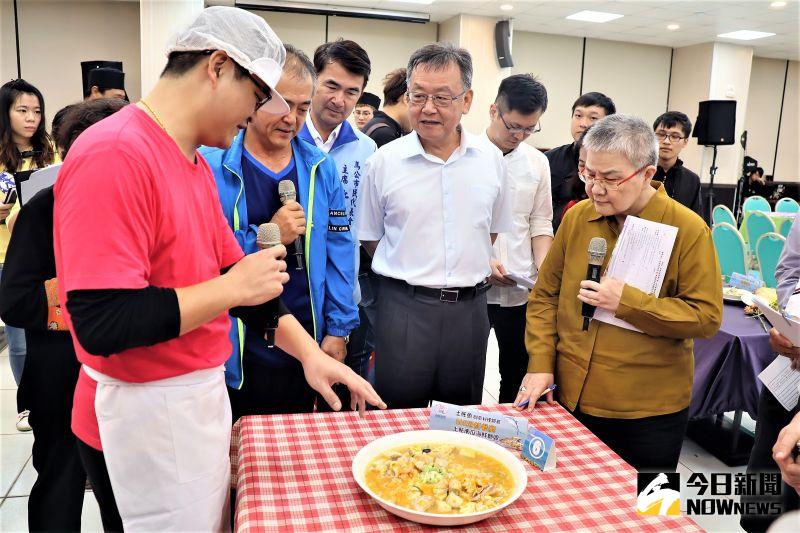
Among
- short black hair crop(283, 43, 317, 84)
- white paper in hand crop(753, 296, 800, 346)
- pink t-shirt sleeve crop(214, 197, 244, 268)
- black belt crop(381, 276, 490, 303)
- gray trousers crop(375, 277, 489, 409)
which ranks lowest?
gray trousers crop(375, 277, 489, 409)

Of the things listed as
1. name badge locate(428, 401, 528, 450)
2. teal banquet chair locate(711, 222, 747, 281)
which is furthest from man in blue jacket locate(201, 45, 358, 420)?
teal banquet chair locate(711, 222, 747, 281)

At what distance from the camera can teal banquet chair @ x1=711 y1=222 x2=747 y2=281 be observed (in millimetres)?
4262

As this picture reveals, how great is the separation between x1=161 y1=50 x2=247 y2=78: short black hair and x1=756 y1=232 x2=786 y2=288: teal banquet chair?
14.4ft

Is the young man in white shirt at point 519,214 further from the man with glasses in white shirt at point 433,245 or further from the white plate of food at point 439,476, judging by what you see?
the white plate of food at point 439,476

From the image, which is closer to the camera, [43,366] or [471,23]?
[43,366]

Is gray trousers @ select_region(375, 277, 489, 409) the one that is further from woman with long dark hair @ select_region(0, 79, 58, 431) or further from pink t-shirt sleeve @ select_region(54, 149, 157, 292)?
woman with long dark hair @ select_region(0, 79, 58, 431)

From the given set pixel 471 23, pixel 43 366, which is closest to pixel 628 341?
pixel 43 366

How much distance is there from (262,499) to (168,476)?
0.61 feet

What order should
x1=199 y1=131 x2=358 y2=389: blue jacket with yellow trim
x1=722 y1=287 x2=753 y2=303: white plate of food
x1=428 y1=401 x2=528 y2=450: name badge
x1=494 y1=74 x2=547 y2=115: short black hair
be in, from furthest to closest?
x1=722 y1=287 x2=753 y2=303: white plate of food → x1=494 y1=74 x2=547 y2=115: short black hair → x1=199 y1=131 x2=358 y2=389: blue jacket with yellow trim → x1=428 y1=401 x2=528 y2=450: name badge

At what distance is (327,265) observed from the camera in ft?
6.68

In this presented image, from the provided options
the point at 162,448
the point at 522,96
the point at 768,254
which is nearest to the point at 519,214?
the point at 522,96

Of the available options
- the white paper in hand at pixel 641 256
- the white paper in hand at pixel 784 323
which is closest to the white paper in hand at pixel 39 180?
the white paper in hand at pixel 641 256

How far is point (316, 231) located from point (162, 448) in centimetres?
97

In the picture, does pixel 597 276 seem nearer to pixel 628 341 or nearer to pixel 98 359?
pixel 628 341
